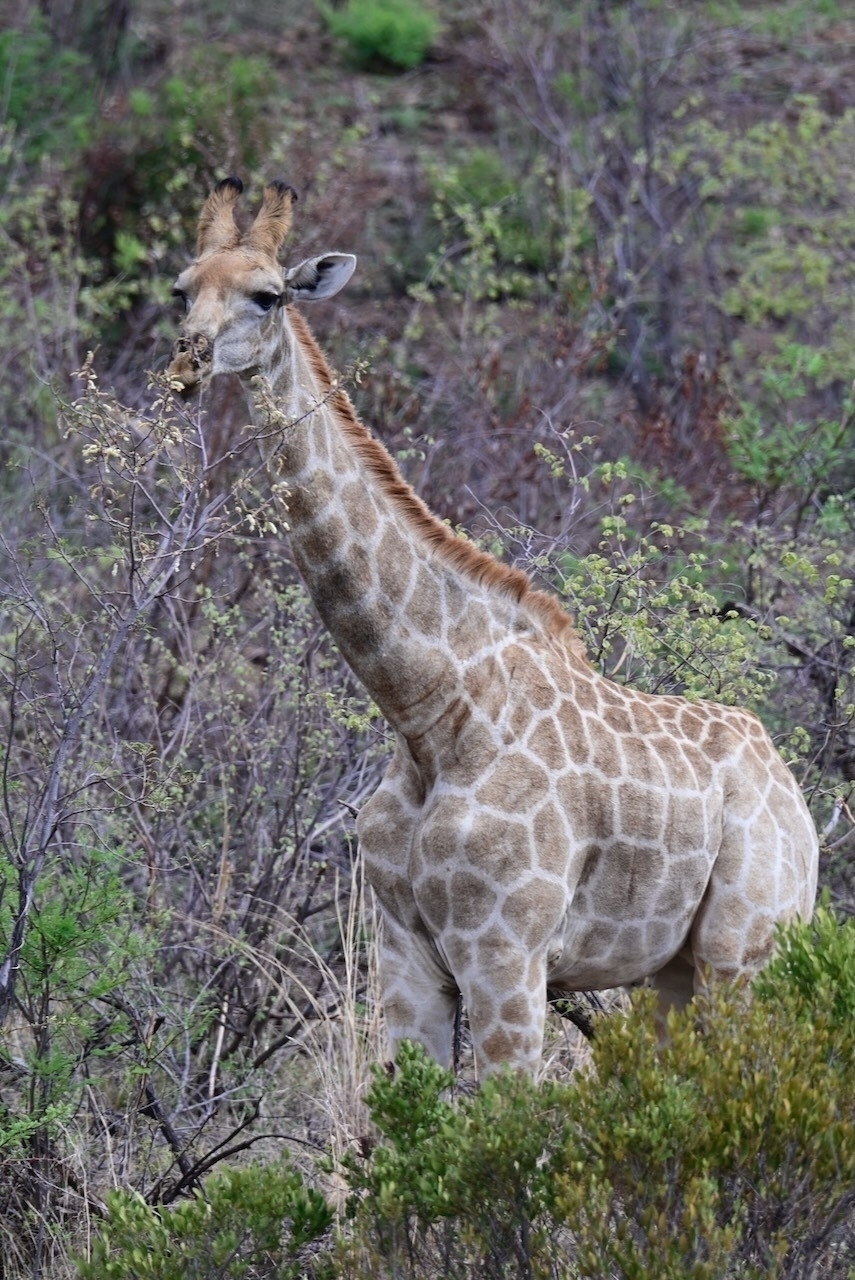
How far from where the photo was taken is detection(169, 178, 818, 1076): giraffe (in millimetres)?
5016

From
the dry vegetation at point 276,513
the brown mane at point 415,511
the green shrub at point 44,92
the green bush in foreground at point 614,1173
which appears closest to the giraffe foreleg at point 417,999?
the dry vegetation at point 276,513

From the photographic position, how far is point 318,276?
540cm

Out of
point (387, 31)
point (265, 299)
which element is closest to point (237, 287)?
point (265, 299)

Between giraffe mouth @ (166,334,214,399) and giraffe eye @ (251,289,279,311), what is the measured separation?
0.23 metres

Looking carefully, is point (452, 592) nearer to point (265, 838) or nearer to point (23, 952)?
point (23, 952)

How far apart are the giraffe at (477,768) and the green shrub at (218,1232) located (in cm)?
76

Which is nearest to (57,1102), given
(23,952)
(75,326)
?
(23,952)

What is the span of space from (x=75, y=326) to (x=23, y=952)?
6828mm

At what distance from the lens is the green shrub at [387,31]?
1884cm

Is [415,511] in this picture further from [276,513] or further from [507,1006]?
[507,1006]

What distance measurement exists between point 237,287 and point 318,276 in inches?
15.5

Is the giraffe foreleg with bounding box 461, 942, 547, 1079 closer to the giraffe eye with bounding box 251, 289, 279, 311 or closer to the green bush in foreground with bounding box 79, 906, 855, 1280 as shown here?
the green bush in foreground with bounding box 79, 906, 855, 1280

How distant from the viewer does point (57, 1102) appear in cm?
579

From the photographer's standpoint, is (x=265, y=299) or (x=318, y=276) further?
(x=318, y=276)
